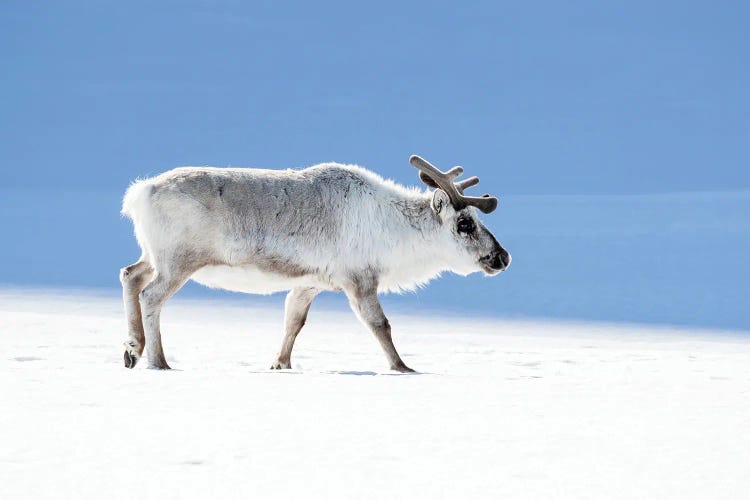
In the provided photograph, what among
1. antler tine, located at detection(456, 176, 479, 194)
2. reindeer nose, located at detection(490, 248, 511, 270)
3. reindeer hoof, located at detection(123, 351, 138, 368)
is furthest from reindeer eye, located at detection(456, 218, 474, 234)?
reindeer hoof, located at detection(123, 351, 138, 368)

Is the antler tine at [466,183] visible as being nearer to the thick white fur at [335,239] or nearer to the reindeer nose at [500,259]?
the thick white fur at [335,239]

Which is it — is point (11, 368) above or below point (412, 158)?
below

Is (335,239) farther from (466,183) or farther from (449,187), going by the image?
(466,183)

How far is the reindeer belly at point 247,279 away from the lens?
33.2 ft

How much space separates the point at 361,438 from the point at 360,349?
7559 mm

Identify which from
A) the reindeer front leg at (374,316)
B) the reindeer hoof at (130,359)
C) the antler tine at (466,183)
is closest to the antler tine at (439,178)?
the antler tine at (466,183)

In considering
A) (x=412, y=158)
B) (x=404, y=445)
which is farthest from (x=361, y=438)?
(x=412, y=158)

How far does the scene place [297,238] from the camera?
1027cm

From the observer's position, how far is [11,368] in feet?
29.2

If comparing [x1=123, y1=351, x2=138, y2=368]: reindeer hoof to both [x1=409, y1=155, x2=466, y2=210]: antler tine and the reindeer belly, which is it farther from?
[x1=409, y1=155, x2=466, y2=210]: antler tine

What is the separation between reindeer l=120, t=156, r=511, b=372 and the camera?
9844 mm

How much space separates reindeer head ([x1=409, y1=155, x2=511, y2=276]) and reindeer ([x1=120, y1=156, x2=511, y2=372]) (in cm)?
1

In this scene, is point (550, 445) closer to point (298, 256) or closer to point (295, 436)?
point (295, 436)

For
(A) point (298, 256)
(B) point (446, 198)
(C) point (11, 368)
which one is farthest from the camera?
(B) point (446, 198)
